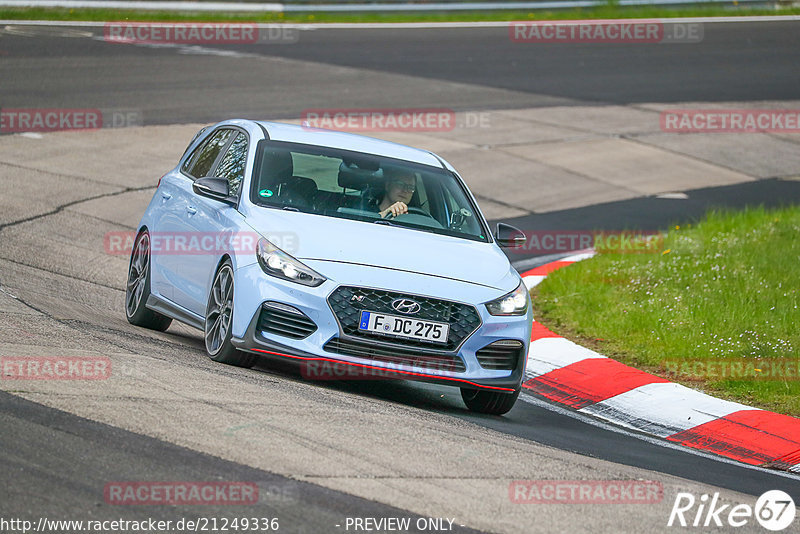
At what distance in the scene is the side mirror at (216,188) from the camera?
8.16 meters

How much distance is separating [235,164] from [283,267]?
1.62m

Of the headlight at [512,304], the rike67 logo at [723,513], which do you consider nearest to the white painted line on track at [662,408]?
the headlight at [512,304]

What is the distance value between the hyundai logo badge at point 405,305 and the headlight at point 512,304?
523mm

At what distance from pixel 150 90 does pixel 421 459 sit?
15.8 metres

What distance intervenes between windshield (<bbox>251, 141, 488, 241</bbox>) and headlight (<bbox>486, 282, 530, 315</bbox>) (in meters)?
0.80

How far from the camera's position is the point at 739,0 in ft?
117

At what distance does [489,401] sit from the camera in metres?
7.94

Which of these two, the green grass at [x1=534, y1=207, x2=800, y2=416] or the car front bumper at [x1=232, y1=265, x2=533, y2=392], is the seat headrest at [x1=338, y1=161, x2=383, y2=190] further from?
the green grass at [x1=534, y1=207, x2=800, y2=416]

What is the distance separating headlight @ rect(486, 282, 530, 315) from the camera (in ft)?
24.8

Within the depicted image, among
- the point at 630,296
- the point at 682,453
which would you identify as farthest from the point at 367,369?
the point at 630,296

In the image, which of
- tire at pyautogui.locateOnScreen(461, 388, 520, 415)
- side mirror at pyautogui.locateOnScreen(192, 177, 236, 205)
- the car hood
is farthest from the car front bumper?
side mirror at pyautogui.locateOnScreen(192, 177, 236, 205)

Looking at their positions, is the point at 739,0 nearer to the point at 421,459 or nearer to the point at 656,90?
the point at 656,90

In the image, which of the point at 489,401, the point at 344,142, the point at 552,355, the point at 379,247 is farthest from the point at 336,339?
the point at 552,355

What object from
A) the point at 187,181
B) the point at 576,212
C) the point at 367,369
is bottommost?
the point at 576,212
